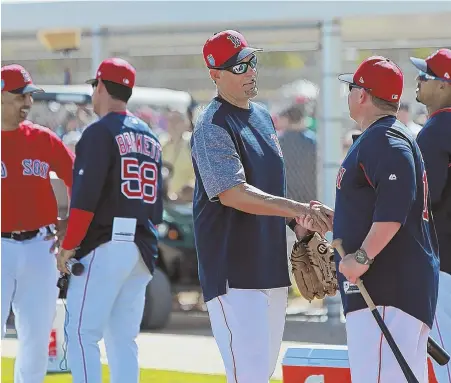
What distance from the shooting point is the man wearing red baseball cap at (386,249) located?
4316 mm

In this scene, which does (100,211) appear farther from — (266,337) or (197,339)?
(197,339)

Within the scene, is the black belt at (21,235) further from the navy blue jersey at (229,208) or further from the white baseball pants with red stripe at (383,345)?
the white baseball pants with red stripe at (383,345)

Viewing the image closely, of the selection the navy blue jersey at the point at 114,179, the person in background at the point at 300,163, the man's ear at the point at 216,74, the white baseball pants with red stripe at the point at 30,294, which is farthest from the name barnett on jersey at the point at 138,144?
the person in background at the point at 300,163

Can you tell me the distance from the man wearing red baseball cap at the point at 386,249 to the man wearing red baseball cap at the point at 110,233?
183 centimetres

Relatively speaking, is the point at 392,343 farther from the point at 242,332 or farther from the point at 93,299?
the point at 93,299

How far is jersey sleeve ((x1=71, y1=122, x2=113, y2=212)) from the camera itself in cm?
596

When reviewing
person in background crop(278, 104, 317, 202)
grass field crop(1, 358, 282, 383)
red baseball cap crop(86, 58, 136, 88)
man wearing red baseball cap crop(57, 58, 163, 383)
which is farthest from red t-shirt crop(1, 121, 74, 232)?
person in background crop(278, 104, 317, 202)

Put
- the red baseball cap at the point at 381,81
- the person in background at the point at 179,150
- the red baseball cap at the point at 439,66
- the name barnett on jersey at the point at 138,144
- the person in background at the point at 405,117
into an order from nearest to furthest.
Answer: the red baseball cap at the point at 381,81 → the red baseball cap at the point at 439,66 → the name barnett on jersey at the point at 138,144 → the person in background at the point at 405,117 → the person in background at the point at 179,150

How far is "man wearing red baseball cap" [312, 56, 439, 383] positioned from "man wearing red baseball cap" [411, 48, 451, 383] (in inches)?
40.1

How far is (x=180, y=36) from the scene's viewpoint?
11461 mm

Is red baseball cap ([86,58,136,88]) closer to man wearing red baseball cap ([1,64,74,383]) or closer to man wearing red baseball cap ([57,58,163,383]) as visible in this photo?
man wearing red baseball cap ([57,58,163,383])

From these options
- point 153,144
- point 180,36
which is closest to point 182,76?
point 180,36

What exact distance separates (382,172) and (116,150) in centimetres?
210

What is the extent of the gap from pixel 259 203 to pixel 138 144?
1477 mm
